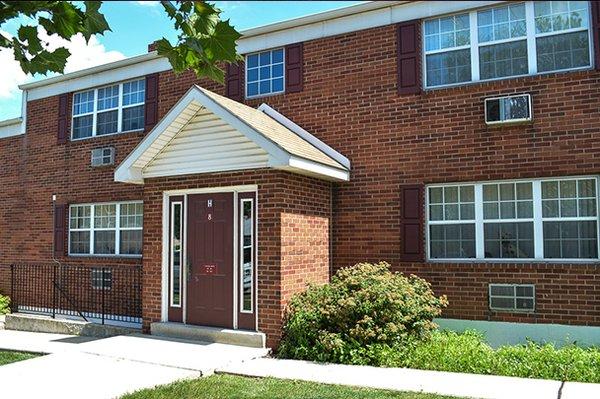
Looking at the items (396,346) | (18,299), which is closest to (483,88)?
(396,346)

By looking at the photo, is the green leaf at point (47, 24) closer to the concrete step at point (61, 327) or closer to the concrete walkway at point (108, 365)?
the concrete walkway at point (108, 365)

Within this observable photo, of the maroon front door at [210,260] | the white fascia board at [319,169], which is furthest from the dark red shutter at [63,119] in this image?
the white fascia board at [319,169]

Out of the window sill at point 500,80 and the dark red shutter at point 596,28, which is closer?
the dark red shutter at point 596,28

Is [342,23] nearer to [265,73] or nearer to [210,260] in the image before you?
[265,73]

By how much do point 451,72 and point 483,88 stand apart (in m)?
0.69

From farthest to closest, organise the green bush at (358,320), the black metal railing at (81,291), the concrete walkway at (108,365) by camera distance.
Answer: the black metal railing at (81,291) → the green bush at (358,320) → the concrete walkway at (108,365)

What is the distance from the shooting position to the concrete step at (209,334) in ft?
28.6

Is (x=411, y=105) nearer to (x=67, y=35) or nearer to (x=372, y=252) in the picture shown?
(x=372, y=252)

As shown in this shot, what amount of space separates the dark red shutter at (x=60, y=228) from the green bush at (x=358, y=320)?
26.6 ft

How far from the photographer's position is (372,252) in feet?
33.3

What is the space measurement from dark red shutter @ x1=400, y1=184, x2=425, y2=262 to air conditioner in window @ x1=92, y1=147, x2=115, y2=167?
758cm

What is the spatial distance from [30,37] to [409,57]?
771cm

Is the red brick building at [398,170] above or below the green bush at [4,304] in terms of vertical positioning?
above

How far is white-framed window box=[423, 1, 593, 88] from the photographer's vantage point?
29.2 ft
